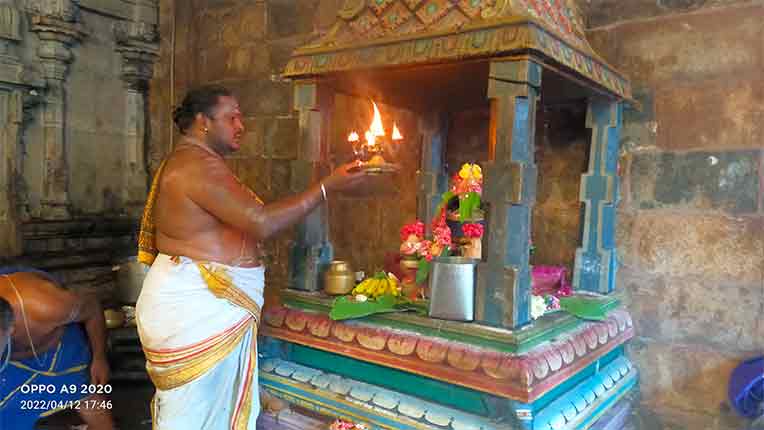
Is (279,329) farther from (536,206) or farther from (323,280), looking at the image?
(536,206)

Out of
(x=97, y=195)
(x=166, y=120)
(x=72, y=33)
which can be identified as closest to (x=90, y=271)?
(x=97, y=195)

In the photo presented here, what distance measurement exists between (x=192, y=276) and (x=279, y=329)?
0.56 m

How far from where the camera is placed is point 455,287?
2.16m

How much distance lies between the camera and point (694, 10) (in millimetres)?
2791

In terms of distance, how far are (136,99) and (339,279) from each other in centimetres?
365

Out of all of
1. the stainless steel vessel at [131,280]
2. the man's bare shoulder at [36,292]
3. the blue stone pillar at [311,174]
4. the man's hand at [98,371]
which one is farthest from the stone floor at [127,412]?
the blue stone pillar at [311,174]

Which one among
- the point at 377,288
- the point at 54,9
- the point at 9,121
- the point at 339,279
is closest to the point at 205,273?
the point at 339,279

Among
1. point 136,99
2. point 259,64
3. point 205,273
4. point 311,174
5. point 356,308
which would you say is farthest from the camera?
point 136,99

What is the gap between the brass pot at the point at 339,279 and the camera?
103 inches

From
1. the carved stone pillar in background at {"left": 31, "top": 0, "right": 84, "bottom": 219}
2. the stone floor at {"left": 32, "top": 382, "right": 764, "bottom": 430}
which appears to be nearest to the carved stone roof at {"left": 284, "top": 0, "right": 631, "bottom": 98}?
the stone floor at {"left": 32, "top": 382, "right": 764, "bottom": 430}

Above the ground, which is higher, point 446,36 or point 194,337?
point 446,36

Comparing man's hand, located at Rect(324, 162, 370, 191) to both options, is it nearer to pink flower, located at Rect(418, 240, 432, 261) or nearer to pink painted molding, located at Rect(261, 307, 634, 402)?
pink flower, located at Rect(418, 240, 432, 261)

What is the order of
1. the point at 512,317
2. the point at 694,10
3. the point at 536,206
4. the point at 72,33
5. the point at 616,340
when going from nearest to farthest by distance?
the point at 512,317, the point at 616,340, the point at 694,10, the point at 536,206, the point at 72,33

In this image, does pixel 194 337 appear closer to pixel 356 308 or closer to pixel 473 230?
pixel 356 308
